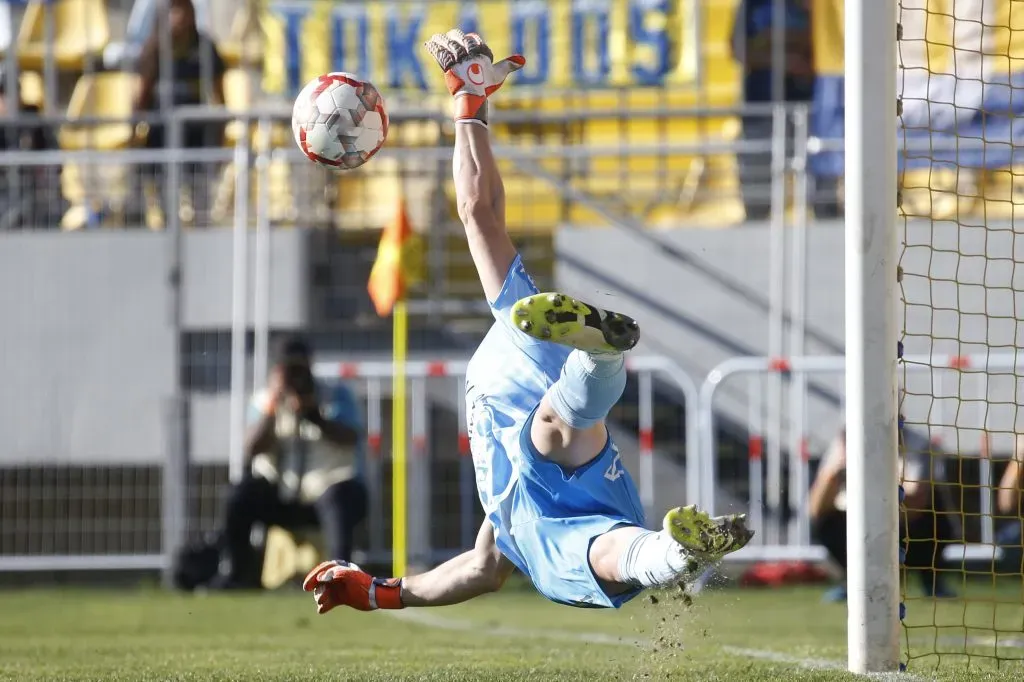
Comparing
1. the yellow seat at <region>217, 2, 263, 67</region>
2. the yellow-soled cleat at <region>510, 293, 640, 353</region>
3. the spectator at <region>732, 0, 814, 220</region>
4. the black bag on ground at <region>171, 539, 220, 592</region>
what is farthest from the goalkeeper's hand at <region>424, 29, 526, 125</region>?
the yellow seat at <region>217, 2, 263, 67</region>

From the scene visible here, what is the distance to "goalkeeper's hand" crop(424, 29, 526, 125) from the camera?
6.02m

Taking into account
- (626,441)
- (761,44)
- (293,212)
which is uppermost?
(761,44)

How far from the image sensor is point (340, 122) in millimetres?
6652

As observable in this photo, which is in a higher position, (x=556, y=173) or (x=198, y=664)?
(x=556, y=173)

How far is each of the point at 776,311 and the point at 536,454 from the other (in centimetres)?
675

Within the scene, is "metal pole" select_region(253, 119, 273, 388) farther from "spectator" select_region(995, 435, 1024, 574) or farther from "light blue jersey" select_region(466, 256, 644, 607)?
"light blue jersey" select_region(466, 256, 644, 607)

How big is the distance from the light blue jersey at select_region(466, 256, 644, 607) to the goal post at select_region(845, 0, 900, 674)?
0.78 metres

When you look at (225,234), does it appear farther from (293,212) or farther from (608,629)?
(608,629)

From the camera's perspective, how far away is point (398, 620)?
382 inches

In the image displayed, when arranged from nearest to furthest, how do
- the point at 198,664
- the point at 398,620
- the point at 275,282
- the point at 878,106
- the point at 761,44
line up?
the point at 878,106
the point at 198,664
the point at 398,620
the point at 275,282
the point at 761,44

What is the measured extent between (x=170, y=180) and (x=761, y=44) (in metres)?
4.88

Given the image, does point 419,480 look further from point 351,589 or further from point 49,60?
point 351,589

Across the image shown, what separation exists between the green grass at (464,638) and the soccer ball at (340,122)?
202cm

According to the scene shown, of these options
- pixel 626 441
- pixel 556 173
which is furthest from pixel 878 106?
pixel 556 173
